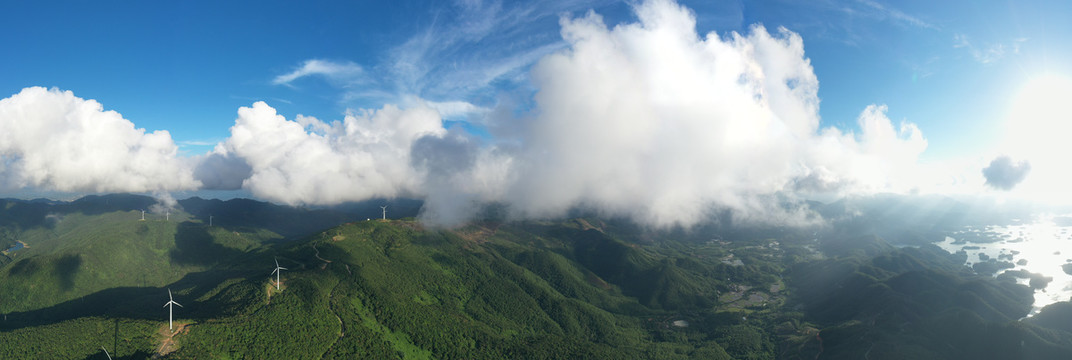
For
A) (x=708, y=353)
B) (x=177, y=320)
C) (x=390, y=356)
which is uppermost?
(x=177, y=320)

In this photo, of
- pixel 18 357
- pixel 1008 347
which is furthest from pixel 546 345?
pixel 1008 347

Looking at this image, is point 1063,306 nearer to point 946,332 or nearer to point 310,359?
point 946,332

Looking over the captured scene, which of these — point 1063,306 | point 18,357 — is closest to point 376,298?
point 18,357

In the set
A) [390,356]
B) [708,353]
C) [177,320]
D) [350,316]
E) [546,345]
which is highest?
[177,320]

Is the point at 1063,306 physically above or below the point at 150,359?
below

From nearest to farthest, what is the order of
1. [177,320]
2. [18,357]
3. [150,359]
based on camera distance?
1. [150,359]
2. [18,357]
3. [177,320]

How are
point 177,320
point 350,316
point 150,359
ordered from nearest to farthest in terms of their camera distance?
1. point 150,359
2. point 177,320
3. point 350,316

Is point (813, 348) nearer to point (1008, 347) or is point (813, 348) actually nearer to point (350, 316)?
point (1008, 347)

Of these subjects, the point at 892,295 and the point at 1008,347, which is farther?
the point at 892,295

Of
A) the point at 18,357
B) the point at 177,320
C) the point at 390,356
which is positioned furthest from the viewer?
the point at 390,356
